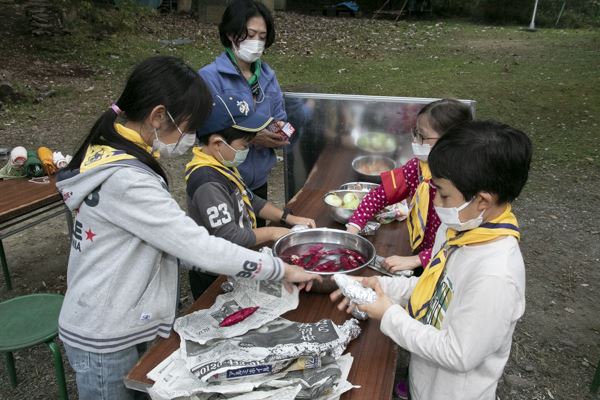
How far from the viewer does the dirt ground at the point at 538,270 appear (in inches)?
118

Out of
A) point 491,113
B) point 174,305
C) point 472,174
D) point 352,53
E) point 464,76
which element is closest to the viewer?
point 472,174

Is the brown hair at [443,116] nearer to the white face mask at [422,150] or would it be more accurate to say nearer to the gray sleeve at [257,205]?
the white face mask at [422,150]

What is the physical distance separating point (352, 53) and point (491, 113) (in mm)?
5241

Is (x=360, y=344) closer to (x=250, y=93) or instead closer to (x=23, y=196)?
(x=250, y=93)

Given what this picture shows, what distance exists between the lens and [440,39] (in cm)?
1444

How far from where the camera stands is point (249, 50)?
3.01 m

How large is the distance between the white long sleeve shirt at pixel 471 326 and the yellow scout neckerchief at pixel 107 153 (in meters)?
1.04

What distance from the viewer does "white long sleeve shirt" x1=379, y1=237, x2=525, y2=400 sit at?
137 centimetres

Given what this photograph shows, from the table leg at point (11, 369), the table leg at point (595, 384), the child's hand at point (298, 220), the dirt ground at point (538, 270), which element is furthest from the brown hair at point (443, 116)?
the table leg at point (11, 369)

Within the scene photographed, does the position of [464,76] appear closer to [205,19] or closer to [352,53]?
[352,53]

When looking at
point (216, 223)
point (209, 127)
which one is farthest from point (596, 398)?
point (209, 127)

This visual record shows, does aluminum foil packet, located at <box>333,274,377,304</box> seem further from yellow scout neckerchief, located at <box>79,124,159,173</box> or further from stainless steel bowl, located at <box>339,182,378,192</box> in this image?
stainless steel bowl, located at <box>339,182,378,192</box>

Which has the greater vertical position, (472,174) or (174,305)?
(472,174)

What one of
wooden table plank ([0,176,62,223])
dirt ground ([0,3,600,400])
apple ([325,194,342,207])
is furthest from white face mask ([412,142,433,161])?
wooden table plank ([0,176,62,223])
